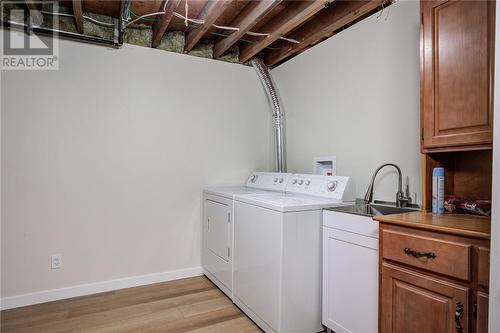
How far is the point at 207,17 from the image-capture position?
2.25 m

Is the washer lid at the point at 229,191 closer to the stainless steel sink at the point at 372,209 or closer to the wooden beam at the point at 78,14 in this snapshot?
the stainless steel sink at the point at 372,209

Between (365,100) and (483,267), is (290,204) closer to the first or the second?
(483,267)

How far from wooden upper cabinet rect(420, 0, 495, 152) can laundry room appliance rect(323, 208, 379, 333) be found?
60 centimetres

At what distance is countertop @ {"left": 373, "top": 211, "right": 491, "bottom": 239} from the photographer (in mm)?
1112

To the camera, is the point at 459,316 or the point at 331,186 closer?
the point at 459,316

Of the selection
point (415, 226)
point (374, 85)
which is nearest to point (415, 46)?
point (374, 85)

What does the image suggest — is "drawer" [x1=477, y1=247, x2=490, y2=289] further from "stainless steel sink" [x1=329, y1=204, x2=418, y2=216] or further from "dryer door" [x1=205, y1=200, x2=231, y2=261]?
"dryer door" [x1=205, y1=200, x2=231, y2=261]

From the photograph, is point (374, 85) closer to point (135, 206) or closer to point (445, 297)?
point (445, 297)

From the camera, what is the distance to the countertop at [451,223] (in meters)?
1.11

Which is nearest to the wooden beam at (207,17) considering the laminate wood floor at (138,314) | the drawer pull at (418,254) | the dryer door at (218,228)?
the dryer door at (218,228)

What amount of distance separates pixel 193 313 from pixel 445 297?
169cm

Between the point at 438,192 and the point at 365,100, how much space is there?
95cm

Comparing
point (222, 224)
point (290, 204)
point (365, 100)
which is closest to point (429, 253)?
point (290, 204)

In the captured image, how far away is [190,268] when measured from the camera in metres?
2.90
